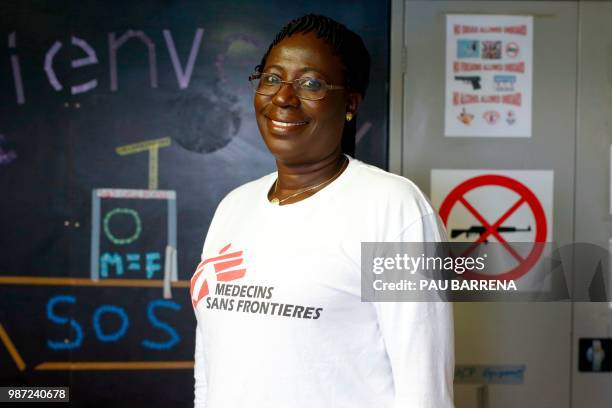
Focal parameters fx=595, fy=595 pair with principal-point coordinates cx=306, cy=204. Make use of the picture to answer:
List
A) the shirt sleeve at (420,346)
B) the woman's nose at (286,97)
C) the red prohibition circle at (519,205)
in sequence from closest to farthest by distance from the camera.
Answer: the shirt sleeve at (420,346), the woman's nose at (286,97), the red prohibition circle at (519,205)

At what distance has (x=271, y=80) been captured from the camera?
116 cm

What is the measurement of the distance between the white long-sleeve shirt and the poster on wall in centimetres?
103

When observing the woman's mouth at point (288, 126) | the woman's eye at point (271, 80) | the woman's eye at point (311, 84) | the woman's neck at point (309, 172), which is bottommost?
the woman's neck at point (309, 172)

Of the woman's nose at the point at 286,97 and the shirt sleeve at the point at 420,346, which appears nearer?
the shirt sleeve at the point at 420,346

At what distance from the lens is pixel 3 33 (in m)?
2.02

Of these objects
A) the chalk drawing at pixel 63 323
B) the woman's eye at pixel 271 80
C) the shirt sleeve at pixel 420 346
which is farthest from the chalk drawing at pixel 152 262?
the shirt sleeve at pixel 420 346

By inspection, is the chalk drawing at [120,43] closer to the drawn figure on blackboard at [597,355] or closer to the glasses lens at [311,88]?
the glasses lens at [311,88]

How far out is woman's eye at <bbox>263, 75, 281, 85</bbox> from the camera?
3.76ft

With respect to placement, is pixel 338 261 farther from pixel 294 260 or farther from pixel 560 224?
pixel 560 224

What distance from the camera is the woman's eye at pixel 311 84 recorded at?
44.1 inches

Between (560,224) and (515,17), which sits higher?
(515,17)

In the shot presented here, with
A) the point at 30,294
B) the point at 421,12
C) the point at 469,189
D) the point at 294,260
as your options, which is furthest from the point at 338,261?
the point at 30,294

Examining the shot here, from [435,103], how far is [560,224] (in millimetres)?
591

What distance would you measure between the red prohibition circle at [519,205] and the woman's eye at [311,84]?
39.9 inches
